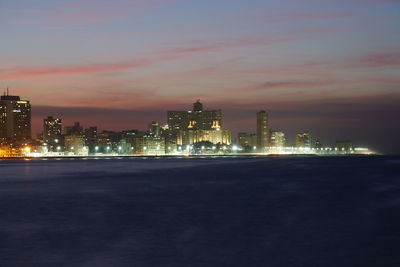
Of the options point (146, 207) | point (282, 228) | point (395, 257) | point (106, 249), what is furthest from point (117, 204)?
point (395, 257)

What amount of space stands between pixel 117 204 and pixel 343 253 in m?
33.2

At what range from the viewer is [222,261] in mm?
30859

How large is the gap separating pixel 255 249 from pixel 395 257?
767 cm

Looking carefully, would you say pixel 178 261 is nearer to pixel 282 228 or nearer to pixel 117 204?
pixel 282 228

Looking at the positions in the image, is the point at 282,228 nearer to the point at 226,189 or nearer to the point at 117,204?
the point at 117,204

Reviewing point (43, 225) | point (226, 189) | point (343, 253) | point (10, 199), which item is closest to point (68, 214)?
point (43, 225)

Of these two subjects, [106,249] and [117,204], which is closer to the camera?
[106,249]

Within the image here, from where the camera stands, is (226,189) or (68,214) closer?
(68,214)

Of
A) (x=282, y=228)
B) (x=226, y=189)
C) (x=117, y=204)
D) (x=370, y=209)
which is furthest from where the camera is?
(x=226, y=189)

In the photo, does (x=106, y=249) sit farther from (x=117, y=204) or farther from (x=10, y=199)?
(x=10, y=199)

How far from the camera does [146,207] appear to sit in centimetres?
5888

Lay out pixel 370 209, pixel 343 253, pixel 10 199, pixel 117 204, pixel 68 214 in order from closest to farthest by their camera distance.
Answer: pixel 343 253 < pixel 68 214 < pixel 370 209 < pixel 117 204 < pixel 10 199

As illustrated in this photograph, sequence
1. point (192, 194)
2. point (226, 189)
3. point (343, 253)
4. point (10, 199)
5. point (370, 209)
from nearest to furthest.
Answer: point (343, 253), point (370, 209), point (10, 199), point (192, 194), point (226, 189)

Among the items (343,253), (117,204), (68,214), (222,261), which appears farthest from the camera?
(117,204)
